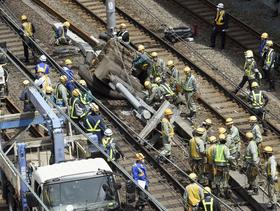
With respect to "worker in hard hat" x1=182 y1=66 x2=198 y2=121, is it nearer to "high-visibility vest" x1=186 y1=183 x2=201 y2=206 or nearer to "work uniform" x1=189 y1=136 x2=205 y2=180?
"work uniform" x1=189 y1=136 x2=205 y2=180

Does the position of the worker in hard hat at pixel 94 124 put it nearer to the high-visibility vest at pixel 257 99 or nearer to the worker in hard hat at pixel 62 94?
the worker in hard hat at pixel 62 94

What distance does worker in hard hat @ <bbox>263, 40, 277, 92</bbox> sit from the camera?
32469 mm

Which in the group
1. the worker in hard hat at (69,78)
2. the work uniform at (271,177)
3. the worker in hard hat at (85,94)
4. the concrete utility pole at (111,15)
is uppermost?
the concrete utility pole at (111,15)

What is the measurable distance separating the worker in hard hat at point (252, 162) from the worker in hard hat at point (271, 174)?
343 mm

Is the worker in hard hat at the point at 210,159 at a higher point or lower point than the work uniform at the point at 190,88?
lower

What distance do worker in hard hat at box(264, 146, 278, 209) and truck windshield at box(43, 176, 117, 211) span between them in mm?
5366

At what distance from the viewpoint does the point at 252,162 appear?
26203 mm

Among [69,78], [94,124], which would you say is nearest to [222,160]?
[94,124]

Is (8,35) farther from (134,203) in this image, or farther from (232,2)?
(134,203)

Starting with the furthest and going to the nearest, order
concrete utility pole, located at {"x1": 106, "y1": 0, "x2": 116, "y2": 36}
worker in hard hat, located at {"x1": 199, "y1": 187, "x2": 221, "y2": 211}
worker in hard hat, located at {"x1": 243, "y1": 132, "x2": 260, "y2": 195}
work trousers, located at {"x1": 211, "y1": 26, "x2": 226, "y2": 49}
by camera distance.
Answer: work trousers, located at {"x1": 211, "y1": 26, "x2": 226, "y2": 49} < concrete utility pole, located at {"x1": 106, "y1": 0, "x2": 116, "y2": 36} < worker in hard hat, located at {"x1": 243, "y1": 132, "x2": 260, "y2": 195} < worker in hard hat, located at {"x1": 199, "y1": 187, "x2": 221, "y2": 211}

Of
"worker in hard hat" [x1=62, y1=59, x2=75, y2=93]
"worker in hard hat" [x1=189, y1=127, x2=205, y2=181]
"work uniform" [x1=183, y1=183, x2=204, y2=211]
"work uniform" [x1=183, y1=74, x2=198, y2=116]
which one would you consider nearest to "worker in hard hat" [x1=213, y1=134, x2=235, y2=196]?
"worker in hard hat" [x1=189, y1=127, x2=205, y2=181]

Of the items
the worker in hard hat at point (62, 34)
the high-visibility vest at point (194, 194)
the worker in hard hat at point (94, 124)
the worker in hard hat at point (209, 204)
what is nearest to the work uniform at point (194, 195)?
the high-visibility vest at point (194, 194)

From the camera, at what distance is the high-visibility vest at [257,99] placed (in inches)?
1172

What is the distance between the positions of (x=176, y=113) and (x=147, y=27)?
9.22 metres
